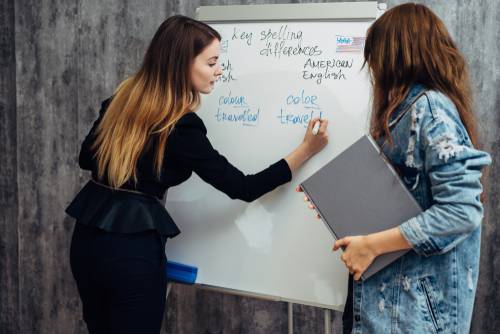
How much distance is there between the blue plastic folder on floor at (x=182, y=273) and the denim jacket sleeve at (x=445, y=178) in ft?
2.62

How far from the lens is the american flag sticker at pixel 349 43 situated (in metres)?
1.51

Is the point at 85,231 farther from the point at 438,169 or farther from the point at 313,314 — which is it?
the point at 313,314

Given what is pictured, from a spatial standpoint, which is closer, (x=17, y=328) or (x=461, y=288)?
(x=461, y=288)

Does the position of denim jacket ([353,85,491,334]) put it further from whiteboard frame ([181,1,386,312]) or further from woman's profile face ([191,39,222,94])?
woman's profile face ([191,39,222,94])

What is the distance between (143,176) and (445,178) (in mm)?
751

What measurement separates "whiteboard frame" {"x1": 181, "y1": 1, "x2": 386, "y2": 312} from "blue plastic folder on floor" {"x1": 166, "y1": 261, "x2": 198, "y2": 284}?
1.4 inches

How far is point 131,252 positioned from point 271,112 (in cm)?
59

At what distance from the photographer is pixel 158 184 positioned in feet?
4.65

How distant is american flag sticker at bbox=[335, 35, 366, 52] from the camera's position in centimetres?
151

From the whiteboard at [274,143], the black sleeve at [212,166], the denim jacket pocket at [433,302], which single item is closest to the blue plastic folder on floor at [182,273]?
the whiteboard at [274,143]

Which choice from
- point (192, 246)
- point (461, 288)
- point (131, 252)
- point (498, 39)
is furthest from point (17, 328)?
point (498, 39)

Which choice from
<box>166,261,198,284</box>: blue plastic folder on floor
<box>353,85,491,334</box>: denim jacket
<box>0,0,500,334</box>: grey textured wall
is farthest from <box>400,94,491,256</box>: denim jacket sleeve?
<box>0,0,500,334</box>: grey textured wall

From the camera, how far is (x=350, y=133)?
4.96 ft

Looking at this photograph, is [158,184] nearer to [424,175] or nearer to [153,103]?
[153,103]
